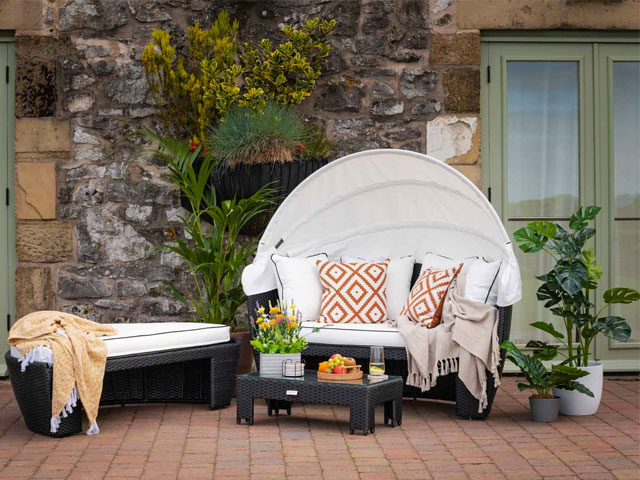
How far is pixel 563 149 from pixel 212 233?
257 cm

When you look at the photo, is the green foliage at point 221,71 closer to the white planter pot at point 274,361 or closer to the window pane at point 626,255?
the white planter pot at point 274,361

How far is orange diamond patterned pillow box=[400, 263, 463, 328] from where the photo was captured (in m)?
5.28

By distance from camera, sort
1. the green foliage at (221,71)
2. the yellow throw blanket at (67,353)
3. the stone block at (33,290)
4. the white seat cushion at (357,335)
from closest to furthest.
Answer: the yellow throw blanket at (67,353), the white seat cushion at (357,335), the green foliage at (221,71), the stone block at (33,290)

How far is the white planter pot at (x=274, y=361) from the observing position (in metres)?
4.86

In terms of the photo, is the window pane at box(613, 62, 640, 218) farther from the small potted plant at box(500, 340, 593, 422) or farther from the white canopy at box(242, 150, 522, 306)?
the small potted plant at box(500, 340, 593, 422)

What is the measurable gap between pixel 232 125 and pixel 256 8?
3.53ft

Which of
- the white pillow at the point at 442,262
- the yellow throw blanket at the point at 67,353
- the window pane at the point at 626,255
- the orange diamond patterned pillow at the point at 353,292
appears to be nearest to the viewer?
the yellow throw blanket at the point at 67,353

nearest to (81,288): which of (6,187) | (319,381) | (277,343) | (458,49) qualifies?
(6,187)

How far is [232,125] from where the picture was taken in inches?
235

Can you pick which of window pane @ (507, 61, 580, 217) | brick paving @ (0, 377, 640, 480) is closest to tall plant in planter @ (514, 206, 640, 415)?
brick paving @ (0, 377, 640, 480)

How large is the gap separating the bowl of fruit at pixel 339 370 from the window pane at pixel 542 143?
2.40 metres

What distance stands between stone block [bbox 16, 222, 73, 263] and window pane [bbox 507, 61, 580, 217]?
310 centimetres

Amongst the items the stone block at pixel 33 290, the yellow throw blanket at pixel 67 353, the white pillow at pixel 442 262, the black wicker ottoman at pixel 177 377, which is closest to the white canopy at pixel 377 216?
the white pillow at pixel 442 262

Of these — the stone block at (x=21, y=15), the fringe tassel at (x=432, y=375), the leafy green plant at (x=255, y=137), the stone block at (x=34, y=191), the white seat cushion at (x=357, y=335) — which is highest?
the stone block at (x=21, y=15)
